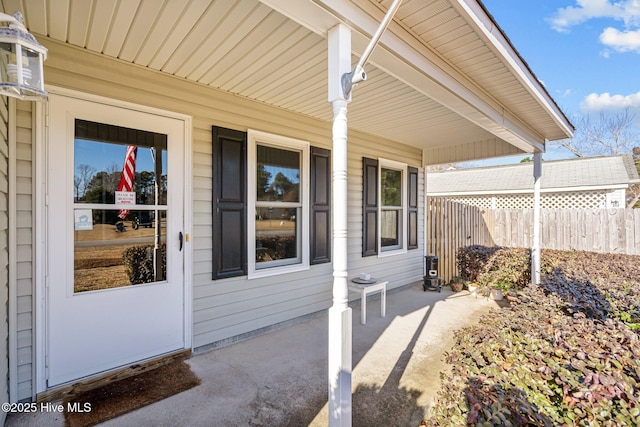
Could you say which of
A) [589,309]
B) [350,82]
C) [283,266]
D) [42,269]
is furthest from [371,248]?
[42,269]

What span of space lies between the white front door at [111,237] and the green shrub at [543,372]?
253 cm

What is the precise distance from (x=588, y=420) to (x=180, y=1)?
2742 mm

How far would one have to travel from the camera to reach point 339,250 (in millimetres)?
1835

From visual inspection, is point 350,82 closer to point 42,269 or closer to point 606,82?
point 42,269

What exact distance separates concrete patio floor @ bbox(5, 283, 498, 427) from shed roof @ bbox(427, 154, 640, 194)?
8.97 m

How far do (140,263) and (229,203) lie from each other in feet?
3.24

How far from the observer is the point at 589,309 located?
2.16 metres

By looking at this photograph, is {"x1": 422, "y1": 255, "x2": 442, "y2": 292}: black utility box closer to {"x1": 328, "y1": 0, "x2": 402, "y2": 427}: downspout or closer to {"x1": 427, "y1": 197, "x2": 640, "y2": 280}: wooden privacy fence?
{"x1": 427, "y1": 197, "x2": 640, "y2": 280}: wooden privacy fence

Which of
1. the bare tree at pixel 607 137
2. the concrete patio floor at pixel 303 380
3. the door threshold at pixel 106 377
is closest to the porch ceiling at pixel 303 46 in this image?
the concrete patio floor at pixel 303 380

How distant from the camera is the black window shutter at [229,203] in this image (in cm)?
319

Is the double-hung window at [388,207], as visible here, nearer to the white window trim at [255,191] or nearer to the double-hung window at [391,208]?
the double-hung window at [391,208]

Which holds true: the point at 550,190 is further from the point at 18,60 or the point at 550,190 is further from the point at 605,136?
the point at 18,60

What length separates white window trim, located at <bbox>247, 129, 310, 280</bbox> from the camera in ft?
11.4

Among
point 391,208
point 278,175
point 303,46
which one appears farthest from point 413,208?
point 303,46
